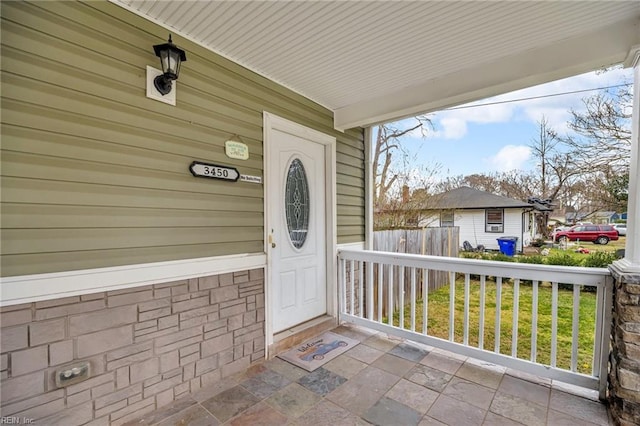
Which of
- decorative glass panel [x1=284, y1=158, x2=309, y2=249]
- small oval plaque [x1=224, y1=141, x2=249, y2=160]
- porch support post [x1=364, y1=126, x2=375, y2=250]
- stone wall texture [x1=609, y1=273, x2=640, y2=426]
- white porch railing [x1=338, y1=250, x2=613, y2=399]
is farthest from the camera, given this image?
porch support post [x1=364, y1=126, x2=375, y2=250]

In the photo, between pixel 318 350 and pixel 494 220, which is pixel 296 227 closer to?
pixel 318 350

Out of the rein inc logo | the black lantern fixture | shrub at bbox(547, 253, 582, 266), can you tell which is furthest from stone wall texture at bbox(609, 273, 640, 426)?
shrub at bbox(547, 253, 582, 266)

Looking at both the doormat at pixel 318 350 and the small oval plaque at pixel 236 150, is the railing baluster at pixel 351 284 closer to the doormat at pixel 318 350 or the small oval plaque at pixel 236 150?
the doormat at pixel 318 350

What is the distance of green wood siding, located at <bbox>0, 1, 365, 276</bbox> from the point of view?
138 cm

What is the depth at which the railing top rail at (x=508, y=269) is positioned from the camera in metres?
1.96

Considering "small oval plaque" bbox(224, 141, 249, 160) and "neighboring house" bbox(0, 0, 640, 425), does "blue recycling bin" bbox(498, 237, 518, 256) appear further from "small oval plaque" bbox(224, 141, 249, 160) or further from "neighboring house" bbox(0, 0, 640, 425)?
"small oval plaque" bbox(224, 141, 249, 160)

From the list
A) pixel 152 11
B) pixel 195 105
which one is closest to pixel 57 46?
pixel 152 11

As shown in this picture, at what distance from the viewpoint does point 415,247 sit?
5188 millimetres

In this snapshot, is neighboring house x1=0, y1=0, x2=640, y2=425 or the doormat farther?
the doormat

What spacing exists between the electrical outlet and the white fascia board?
3203mm

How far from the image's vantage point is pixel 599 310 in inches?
76.9

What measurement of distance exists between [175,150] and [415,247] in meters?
4.48

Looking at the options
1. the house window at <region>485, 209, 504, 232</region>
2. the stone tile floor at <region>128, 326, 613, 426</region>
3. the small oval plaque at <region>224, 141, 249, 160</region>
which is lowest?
the stone tile floor at <region>128, 326, 613, 426</region>

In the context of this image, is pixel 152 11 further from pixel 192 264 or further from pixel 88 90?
pixel 192 264
